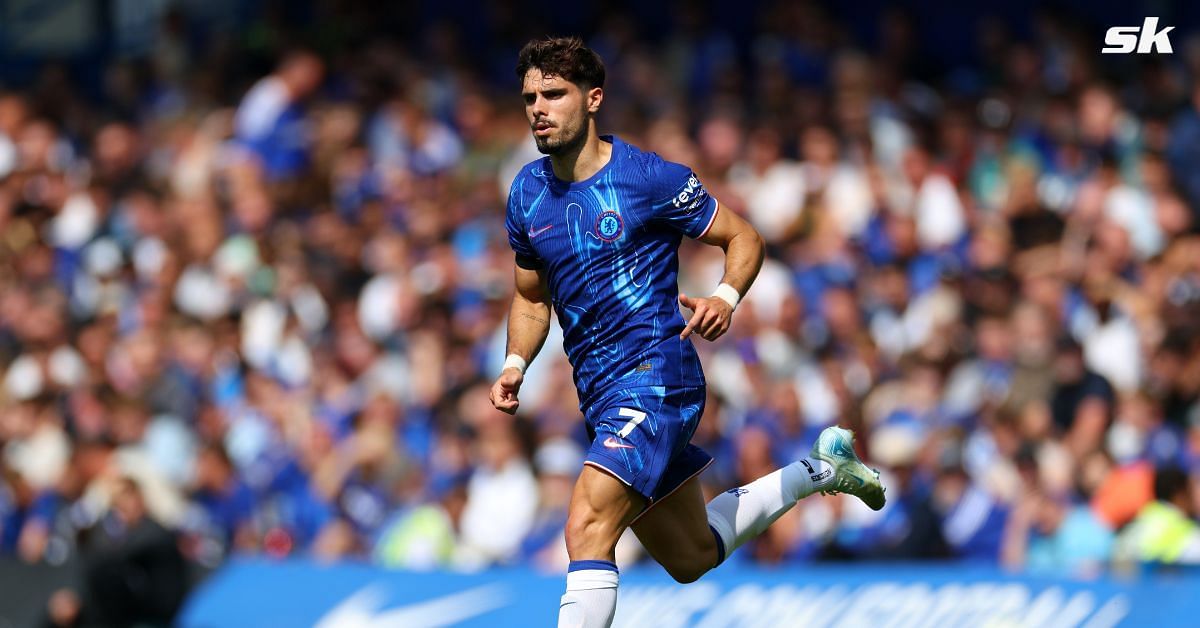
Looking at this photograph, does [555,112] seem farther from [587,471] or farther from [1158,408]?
[1158,408]

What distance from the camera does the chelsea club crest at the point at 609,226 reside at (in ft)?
25.6

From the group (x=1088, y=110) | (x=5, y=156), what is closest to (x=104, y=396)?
(x=5, y=156)

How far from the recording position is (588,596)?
7.55 metres

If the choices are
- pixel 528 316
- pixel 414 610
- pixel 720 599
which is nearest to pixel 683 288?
pixel 414 610

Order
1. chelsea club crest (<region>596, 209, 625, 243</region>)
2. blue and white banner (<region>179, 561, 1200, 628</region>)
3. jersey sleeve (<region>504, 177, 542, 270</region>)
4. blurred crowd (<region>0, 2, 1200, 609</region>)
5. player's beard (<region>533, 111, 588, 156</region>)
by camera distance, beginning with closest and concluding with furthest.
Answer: player's beard (<region>533, 111, 588, 156</region>) → chelsea club crest (<region>596, 209, 625, 243</region>) → jersey sleeve (<region>504, 177, 542, 270</region>) → blue and white banner (<region>179, 561, 1200, 628</region>) → blurred crowd (<region>0, 2, 1200, 609</region>)

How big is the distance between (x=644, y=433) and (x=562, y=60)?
1514mm

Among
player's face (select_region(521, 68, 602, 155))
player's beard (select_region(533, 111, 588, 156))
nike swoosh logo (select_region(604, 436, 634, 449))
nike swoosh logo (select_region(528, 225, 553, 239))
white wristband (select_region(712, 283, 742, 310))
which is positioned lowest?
nike swoosh logo (select_region(604, 436, 634, 449))

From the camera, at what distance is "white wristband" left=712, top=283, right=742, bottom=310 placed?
7.56 metres

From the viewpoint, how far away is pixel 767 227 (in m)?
15.1

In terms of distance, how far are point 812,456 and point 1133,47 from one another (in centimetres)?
769

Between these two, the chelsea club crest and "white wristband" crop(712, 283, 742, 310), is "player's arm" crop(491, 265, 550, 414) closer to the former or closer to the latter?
the chelsea club crest

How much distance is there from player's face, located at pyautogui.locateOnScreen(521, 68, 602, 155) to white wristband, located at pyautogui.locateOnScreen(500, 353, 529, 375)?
2.93ft

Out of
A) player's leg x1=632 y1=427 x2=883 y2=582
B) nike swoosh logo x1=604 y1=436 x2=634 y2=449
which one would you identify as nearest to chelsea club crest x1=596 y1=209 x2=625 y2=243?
nike swoosh logo x1=604 y1=436 x2=634 y2=449

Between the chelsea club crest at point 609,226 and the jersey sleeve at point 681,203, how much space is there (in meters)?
0.16
